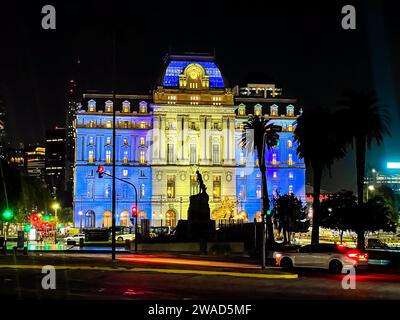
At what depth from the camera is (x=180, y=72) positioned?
157m

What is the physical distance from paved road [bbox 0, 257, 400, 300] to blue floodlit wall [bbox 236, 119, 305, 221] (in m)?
123

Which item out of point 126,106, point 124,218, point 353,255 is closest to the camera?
point 353,255

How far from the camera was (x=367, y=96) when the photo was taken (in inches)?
2564

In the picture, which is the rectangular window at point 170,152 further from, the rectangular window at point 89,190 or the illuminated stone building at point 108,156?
the rectangular window at point 89,190

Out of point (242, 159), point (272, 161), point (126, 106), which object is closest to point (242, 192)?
point (242, 159)

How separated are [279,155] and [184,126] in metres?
24.3

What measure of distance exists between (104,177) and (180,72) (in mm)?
28489

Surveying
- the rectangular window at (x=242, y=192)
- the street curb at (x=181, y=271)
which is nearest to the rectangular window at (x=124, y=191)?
the rectangular window at (x=242, y=192)

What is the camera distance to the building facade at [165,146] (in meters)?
155

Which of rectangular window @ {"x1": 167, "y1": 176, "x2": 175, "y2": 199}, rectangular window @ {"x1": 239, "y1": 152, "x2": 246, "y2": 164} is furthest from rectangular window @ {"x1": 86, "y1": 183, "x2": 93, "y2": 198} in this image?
rectangular window @ {"x1": 239, "y1": 152, "x2": 246, "y2": 164}

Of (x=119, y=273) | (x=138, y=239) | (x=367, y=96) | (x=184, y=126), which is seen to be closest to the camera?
(x=119, y=273)

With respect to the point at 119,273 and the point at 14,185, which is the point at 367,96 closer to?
the point at 119,273

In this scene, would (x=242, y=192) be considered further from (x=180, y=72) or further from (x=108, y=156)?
(x=108, y=156)
